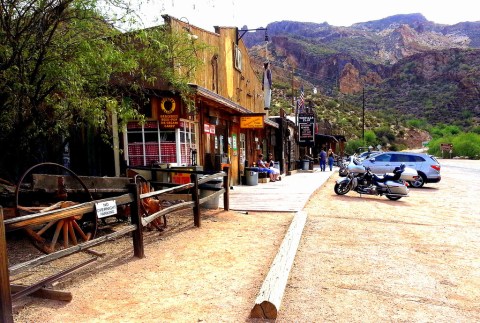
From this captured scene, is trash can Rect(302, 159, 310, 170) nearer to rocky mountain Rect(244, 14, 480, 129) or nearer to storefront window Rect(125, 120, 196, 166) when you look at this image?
rocky mountain Rect(244, 14, 480, 129)

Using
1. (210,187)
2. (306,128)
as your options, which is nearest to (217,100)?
(210,187)

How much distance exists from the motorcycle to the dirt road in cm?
403

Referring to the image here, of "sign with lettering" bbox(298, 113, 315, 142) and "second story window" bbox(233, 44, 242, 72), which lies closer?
"second story window" bbox(233, 44, 242, 72)

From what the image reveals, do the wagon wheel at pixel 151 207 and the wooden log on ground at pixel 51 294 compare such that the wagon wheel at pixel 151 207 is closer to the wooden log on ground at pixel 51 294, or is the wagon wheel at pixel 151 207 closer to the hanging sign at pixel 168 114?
the wooden log on ground at pixel 51 294

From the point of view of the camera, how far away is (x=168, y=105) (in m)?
10.6

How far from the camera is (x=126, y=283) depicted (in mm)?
4672

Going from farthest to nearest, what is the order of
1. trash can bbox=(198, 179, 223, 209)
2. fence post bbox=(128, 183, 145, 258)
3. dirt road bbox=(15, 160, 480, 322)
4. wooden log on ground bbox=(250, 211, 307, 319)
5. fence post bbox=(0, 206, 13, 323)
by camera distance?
trash can bbox=(198, 179, 223, 209), fence post bbox=(128, 183, 145, 258), dirt road bbox=(15, 160, 480, 322), wooden log on ground bbox=(250, 211, 307, 319), fence post bbox=(0, 206, 13, 323)

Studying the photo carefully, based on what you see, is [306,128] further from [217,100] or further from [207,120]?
[217,100]

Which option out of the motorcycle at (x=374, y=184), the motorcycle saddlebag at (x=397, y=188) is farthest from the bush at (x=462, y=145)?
the motorcycle saddlebag at (x=397, y=188)

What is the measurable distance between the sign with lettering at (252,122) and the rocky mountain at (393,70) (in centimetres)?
1504

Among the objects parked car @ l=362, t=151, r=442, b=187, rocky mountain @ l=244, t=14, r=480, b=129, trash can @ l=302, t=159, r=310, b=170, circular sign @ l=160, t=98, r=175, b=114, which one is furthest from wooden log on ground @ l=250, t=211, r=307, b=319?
rocky mountain @ l=244, t=14, r=480, b=129

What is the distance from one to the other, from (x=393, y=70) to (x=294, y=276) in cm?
10448

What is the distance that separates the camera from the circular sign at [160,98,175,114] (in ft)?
34.6

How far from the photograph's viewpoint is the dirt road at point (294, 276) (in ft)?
12.8
